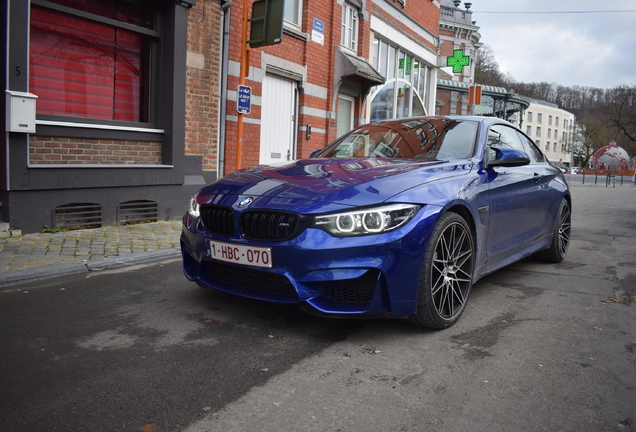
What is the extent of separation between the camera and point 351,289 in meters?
3.09

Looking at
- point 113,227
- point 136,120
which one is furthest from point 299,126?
point 113,227

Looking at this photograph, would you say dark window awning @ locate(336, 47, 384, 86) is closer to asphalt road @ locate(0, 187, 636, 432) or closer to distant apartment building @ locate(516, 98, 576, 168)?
asphalt road @ locate(0, 187, 636, 432)

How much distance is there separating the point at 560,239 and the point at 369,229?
3723mm

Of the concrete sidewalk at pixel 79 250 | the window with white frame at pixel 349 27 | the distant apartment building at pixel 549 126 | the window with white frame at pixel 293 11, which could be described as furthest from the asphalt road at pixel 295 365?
the distant apartment building at pixel 549 126

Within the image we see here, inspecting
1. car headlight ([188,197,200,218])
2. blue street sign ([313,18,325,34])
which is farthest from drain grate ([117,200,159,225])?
blue street sign ([313,18,325,34])

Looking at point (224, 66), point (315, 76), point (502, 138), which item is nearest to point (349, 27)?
point (315, 76)

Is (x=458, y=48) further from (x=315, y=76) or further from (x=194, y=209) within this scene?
(x=194, y=209)

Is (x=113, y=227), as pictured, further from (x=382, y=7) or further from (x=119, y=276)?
(x=382, y=7)

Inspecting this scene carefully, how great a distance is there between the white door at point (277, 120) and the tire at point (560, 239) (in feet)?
21.9

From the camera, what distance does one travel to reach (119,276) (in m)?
4.92

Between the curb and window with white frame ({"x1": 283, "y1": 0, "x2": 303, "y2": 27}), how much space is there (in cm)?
781

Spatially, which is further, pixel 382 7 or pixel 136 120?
pixel 382 7

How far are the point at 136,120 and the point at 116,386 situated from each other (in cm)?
654

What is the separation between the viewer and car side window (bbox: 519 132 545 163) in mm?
5401
